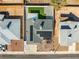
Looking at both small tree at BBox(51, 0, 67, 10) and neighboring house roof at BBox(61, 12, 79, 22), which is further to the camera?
neighboring house roof at BBox(61, 12, 79, 22)

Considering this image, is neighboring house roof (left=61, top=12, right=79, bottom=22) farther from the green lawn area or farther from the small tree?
the green lawn area

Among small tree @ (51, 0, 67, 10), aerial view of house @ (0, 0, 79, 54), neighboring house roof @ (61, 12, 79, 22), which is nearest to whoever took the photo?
small tree @ (51, 0, 67, 10)

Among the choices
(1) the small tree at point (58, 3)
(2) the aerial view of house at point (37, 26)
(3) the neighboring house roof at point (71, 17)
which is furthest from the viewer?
(3) the neighboring house roof at point (71, 17)

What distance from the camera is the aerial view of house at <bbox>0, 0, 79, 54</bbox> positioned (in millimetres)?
19703

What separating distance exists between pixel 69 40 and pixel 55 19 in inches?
50.4

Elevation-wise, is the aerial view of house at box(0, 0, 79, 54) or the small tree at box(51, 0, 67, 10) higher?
the small tree at box(51, 0, 67, 10)

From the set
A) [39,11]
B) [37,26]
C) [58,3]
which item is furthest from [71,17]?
[37,26]

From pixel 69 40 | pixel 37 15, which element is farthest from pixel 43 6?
pixel 69 40

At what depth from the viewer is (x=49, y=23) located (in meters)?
19.9

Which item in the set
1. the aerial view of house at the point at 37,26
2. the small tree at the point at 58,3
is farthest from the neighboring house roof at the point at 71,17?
the small tree at the point at 58,3

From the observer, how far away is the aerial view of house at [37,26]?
19.7 metres

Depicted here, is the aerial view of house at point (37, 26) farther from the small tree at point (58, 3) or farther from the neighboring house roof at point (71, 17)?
the small tree at point (58, 3)

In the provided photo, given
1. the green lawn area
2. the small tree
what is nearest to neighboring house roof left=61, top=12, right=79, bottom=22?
the small tree

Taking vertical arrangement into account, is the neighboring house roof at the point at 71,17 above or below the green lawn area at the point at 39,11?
below
